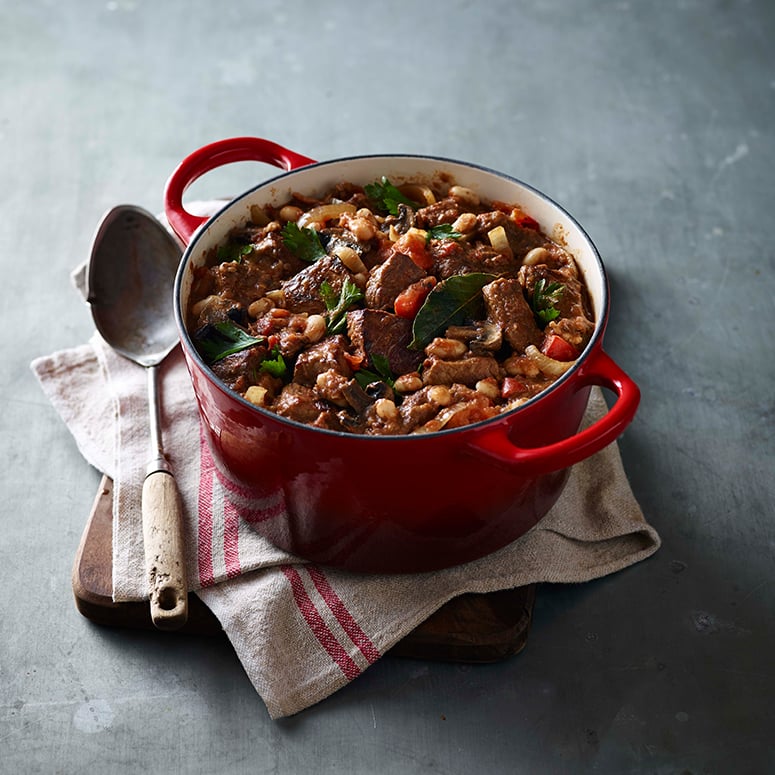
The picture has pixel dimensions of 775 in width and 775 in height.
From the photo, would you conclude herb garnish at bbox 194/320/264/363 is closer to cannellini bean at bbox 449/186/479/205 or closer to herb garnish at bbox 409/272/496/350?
herb garnish at bbox 409/272/496/350

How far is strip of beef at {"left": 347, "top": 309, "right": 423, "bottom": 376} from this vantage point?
9.58 feet

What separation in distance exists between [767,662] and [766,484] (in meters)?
0.69

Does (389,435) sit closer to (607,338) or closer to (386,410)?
(386,410)

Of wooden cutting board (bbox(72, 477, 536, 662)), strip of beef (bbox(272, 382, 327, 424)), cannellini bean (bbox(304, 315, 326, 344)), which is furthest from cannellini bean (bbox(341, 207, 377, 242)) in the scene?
wooden cutting board (bbox(72, 477, 536, 662))

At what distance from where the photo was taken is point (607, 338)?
4.01 m

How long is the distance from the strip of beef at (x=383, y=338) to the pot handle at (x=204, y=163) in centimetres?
68

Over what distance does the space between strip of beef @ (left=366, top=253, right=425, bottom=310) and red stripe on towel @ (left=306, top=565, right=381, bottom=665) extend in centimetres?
79

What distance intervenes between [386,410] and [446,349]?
0.27 metres

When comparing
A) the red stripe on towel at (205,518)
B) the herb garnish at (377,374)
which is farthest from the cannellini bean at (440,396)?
the red stripe on towel at (205,518)

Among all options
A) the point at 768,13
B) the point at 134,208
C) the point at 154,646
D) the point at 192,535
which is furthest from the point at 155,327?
the point at 768,13

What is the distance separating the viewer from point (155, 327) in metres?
3.74

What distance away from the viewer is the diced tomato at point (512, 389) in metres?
2.82

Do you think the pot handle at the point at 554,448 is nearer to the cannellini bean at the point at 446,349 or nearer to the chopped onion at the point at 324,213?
the cannellini bean at the point at 446,349

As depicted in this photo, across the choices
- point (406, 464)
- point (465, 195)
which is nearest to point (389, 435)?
point (406, 464)
